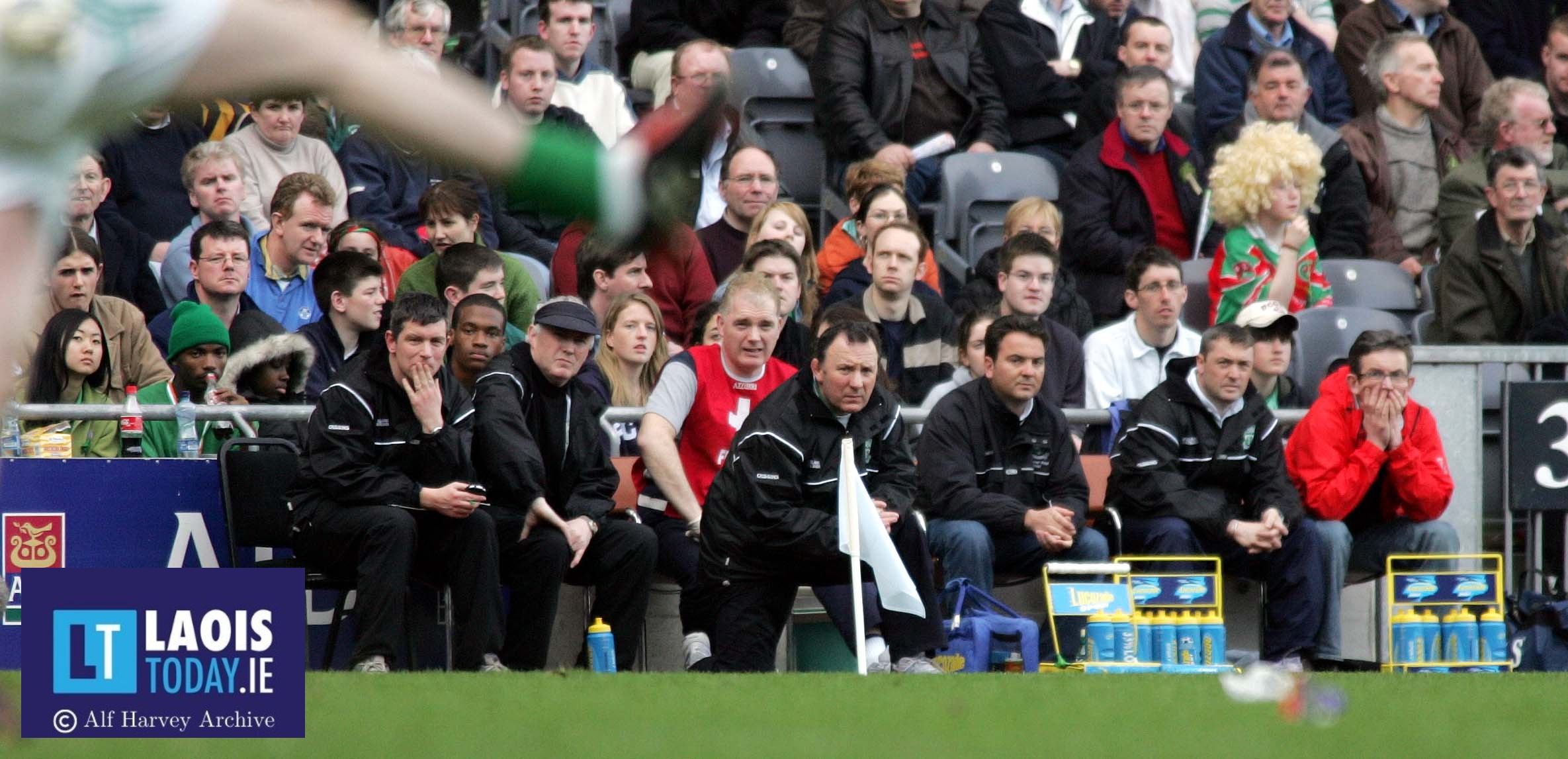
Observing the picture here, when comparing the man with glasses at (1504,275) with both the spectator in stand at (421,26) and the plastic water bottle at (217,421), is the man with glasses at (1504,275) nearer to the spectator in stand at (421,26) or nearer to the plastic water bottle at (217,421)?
the spectator in stand at (421,26)

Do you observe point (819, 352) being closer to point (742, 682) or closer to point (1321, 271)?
point (742, 682)

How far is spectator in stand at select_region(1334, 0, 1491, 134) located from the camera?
44.4ft

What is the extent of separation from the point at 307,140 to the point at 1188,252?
503 cm

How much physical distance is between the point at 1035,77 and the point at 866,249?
2518 mm

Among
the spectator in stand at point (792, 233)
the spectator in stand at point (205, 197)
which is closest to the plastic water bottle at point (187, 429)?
the spectator in stand at point (205, 197)

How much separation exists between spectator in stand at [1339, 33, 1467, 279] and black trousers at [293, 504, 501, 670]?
6461 millimetres

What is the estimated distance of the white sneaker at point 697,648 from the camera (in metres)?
8.67

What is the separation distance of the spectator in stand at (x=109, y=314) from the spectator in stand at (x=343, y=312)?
0.66m

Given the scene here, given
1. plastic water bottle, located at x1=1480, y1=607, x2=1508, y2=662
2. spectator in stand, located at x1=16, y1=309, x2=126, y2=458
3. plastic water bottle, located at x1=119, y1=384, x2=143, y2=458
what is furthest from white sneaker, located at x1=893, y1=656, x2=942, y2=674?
spectator in stand, located at x1=16, y1=309, x2=126, y2=458

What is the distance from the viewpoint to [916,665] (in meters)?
8.19

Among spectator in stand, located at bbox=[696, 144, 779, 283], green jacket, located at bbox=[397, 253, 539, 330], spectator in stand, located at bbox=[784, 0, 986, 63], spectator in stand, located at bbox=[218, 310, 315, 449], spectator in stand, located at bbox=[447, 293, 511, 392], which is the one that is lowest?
spectator in stand, located at bbox=[218, 310, 315, 449]

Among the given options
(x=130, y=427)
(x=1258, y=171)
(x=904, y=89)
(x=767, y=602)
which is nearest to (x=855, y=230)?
(x=904, y=89)

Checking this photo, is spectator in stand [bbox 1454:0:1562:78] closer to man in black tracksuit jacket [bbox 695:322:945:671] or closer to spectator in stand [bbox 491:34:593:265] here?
spectator in stand [bbox 491:34:593:265]

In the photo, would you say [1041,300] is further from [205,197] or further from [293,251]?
[205,197]
